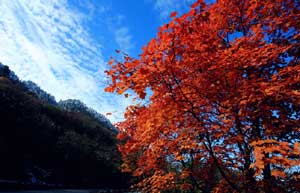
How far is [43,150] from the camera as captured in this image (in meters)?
26.0

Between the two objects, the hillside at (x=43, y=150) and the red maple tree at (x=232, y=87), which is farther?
the hillside at (x=43, y=150)

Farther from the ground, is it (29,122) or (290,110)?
(29,122)

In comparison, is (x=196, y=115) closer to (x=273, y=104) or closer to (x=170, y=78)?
(x=170, y=78)

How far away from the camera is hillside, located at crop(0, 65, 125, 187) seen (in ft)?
71.9

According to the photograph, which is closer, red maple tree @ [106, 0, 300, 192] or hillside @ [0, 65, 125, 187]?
red maple tree @ [106, 0, 300, 192]

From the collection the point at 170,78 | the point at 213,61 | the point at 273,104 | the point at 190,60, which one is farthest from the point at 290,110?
the point at 170,78

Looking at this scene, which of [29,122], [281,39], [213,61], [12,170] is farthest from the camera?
[29,122]

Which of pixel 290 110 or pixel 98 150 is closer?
pixel 290 110

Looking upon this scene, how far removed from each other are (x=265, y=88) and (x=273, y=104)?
2.25ft

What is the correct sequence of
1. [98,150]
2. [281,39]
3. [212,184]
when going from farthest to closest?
[98,150], [212,184], [281,39]

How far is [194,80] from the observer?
458cm

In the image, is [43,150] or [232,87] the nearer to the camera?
[232,87]

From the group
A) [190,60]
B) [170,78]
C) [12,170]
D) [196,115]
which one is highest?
[190,60]

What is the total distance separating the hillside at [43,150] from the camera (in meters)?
21.9
